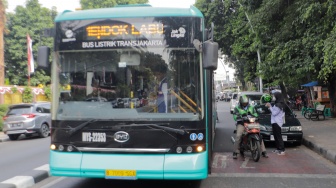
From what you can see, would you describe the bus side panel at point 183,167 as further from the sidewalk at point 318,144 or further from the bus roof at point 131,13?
the sidewalk at point 318,144

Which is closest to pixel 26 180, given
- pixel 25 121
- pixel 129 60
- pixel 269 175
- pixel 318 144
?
pixel 129 60

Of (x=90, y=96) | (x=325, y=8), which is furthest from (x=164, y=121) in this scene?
(x=325, y=8)

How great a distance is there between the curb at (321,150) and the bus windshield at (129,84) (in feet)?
17.2

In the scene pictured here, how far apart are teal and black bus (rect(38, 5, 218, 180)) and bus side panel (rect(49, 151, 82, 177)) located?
0.02 m

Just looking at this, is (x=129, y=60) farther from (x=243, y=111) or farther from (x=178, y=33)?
(x=243, y=111)

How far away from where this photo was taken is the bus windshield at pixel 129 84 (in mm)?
5305

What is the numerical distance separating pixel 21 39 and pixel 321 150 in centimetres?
3128

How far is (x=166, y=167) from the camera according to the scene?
516cm

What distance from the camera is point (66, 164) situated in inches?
212

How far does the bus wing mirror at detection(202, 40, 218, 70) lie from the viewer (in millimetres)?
5109

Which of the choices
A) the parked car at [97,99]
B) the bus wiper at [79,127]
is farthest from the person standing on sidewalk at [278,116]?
the bus wiper at [79,127]

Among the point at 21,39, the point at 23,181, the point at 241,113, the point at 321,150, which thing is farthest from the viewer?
the point at 21,39

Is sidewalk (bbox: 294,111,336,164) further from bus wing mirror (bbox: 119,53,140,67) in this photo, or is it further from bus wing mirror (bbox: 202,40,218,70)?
bus wing mirror (bbox: 119,53,140,67)

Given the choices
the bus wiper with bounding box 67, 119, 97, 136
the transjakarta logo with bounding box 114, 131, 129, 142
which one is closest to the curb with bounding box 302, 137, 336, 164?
the transjakarta logo with bounding box 114, 131, 129, 142
